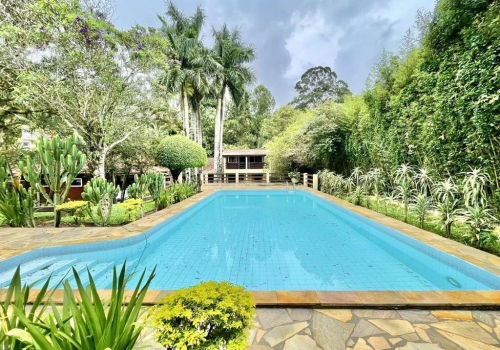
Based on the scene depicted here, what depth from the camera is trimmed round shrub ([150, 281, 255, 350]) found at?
1.50 meters

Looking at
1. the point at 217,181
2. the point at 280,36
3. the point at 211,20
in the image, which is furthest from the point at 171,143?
the point at 280,36

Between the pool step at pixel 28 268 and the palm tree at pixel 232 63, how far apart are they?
1490cm

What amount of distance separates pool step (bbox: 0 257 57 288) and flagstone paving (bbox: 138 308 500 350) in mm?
2910

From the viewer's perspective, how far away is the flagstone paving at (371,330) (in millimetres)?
2158

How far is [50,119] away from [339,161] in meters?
13.3

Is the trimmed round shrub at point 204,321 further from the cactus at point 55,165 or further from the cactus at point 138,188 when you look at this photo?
the cactus at point 138,188

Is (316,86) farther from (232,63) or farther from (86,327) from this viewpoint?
(86,327)

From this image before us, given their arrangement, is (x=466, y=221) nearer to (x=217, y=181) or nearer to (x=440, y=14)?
(x=440, y=14)

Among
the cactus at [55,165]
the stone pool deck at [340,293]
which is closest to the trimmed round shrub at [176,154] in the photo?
the cactus at [55,165]

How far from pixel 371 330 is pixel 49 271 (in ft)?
15.7

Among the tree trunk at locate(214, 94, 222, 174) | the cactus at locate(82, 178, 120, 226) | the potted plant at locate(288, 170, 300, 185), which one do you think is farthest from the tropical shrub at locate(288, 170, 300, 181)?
the cactus at locate(82, 178, 120, 226)

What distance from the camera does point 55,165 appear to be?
602cm

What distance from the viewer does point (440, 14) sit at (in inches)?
247

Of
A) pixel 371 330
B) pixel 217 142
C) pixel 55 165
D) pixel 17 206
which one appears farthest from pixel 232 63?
pixel 371 330
